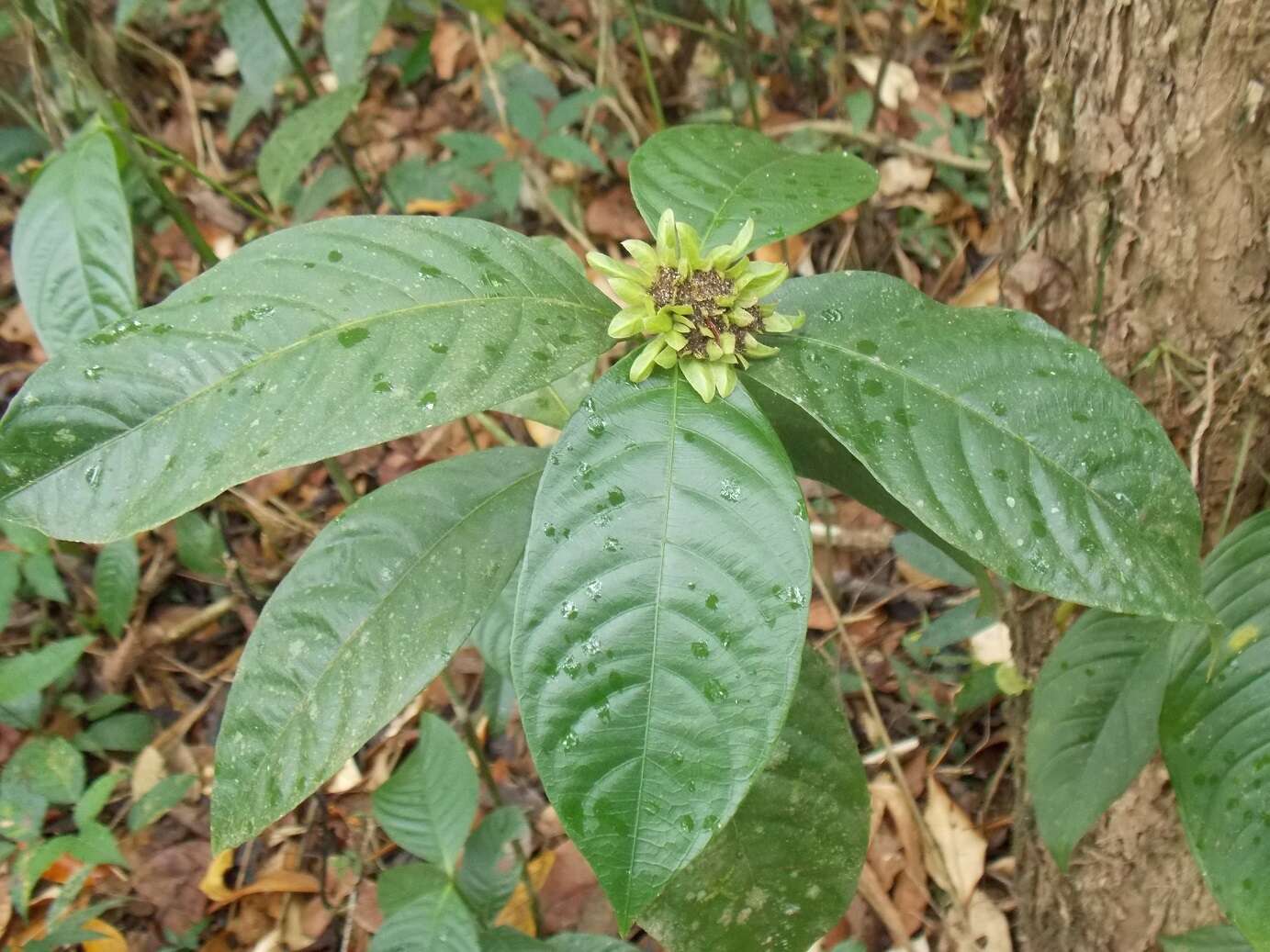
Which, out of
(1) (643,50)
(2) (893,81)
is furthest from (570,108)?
(2) (893,81)

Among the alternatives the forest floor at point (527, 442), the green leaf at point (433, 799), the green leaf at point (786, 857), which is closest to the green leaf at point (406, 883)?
the green leaf at point (433, 799)

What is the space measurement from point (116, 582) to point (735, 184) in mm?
1761

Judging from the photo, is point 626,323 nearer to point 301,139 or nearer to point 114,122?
point 114,122

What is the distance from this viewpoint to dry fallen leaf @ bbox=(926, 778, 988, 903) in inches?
72.4

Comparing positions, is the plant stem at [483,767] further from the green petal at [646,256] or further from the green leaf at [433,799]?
the green petal at [646,256]

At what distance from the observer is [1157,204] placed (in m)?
1.10

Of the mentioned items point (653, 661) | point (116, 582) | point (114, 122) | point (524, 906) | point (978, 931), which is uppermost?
point (114, 122)

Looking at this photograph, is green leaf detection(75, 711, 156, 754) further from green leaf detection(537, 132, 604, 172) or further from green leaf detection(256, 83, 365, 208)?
green leaf detection(537, 132, 604, 172)

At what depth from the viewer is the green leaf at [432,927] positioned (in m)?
1.30

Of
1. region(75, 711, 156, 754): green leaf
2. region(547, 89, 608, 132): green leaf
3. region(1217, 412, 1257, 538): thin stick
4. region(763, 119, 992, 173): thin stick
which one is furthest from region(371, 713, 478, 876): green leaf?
region(763, 119, 992, 173): thin stick

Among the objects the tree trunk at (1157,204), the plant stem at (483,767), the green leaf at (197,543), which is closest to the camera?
the tree trunk at (1157,204)

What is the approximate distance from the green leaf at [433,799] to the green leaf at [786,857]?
0.55 meters

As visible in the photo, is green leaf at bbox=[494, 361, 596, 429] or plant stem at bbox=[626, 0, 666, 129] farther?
plant stem at bbox=[626, 0, 666, 129]

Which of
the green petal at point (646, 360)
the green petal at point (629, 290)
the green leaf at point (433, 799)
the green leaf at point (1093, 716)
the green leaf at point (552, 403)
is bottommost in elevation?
the green leaf at point (433, 799)
